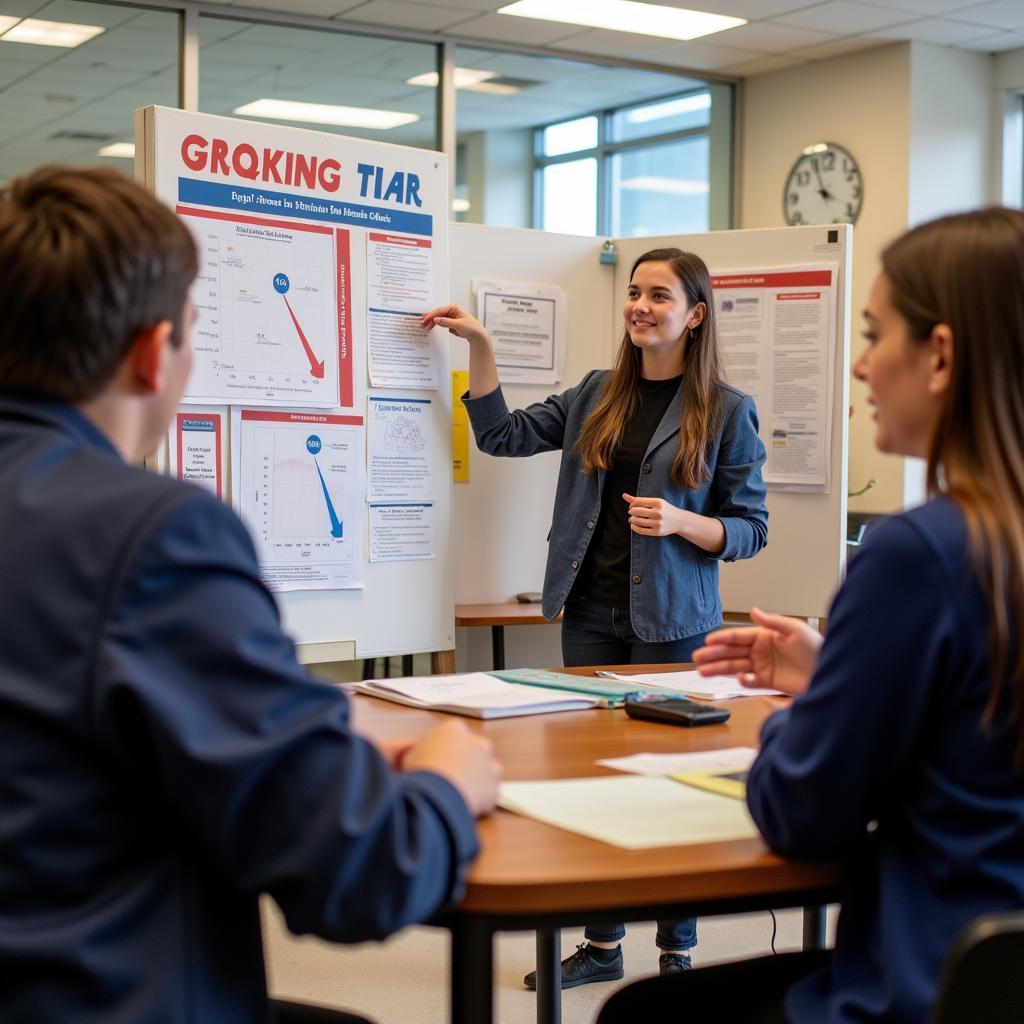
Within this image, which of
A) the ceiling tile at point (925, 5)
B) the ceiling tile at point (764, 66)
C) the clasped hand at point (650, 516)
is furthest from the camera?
the ceiling tile at point (764, 66)

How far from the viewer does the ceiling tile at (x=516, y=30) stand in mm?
5909

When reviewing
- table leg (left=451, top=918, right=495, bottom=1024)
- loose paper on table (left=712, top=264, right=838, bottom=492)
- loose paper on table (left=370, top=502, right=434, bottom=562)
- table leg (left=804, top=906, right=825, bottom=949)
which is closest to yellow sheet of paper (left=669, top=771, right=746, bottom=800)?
table leg (left=451, top=918, right=495, bottom=1024)

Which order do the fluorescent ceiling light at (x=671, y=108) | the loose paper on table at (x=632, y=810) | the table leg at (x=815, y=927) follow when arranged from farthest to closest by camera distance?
1. the fluorescent ceiling light at (x=671, y=108)
2. the table leg at (x=815, y=927)
3. the loose paper on table at (x=632, y=810)

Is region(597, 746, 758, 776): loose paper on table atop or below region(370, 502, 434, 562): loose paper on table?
below

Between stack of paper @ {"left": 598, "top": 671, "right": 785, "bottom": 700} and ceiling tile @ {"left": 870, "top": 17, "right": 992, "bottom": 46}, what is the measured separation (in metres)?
4.68

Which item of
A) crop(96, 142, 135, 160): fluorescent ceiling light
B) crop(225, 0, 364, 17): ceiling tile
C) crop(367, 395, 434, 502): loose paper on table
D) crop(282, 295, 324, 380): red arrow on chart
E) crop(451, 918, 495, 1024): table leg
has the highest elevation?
crop(225, 0, 364, 17): ceiling tile

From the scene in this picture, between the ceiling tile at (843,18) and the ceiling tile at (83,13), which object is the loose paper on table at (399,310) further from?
the ceiling tile at (843,18)

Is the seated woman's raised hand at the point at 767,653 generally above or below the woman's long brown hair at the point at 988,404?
below

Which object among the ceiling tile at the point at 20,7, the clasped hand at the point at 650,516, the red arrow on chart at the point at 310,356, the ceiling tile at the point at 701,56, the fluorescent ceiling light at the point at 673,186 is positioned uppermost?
the ceiling tile at the point at 701,56

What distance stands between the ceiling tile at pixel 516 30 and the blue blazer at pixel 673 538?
3345 mm

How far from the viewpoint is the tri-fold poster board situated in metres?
2.85

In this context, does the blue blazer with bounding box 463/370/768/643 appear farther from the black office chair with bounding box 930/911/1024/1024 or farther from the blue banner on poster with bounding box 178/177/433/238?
the black office chair with bounding box 930/911/1024/1024

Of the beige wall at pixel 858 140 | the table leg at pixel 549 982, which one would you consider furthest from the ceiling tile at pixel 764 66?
the table leg at pixel 549 982

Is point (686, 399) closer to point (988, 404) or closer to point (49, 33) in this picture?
point (988, 404)
